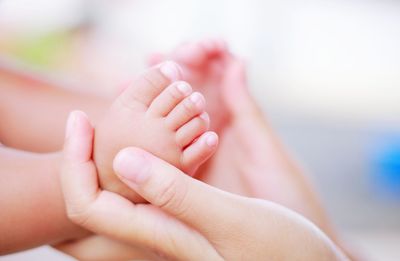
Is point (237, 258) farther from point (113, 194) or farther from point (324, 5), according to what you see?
point (324, 5)

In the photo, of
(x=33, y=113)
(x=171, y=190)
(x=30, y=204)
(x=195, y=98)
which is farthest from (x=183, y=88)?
(x=33, y=113)

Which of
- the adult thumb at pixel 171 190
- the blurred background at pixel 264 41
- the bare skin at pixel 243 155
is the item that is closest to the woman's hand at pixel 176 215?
the adult thumb at pixel 171 190

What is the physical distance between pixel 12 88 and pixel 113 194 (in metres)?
0.34

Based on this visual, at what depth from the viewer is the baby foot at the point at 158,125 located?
0.60 meters

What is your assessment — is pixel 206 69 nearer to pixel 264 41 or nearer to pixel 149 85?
pixel 149 85

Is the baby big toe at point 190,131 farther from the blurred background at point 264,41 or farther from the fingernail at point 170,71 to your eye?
the blurred background at point 264,41

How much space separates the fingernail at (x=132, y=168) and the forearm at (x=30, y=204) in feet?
0.51

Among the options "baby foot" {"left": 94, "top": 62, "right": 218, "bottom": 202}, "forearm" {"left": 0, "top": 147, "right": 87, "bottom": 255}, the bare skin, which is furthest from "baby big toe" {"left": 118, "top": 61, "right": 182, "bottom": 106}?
the bare skin

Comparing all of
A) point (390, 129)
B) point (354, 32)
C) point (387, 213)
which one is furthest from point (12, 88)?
point (354, 32)

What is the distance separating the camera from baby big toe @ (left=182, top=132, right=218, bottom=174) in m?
0.60

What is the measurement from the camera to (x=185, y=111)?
60 centimetres

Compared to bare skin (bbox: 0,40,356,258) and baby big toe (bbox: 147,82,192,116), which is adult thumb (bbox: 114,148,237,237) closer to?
baby big toe (bbox: 147,82,192,116)

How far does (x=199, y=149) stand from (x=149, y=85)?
84 mm

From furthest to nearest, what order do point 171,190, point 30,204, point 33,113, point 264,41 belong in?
point 264,41
point 33,113
point 30,204
point 171,190
